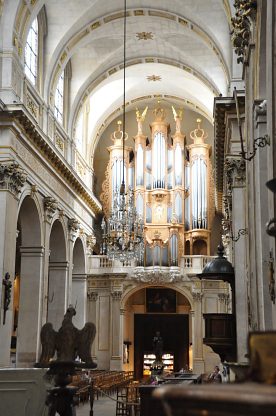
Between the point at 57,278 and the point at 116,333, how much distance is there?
16.9 feet

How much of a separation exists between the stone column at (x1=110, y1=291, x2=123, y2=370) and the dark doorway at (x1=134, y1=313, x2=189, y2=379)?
7.81 ft

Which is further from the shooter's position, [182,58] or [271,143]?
[182,58]

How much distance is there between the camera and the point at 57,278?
2298 cm

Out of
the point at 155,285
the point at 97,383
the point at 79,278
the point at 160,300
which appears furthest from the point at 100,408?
the point at 160,300

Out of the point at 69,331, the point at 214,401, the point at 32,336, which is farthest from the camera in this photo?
the point at 32,336

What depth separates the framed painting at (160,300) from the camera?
95.7ft

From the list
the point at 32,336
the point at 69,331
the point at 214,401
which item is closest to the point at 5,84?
the point at 32,336

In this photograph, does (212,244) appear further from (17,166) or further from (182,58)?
(17,166)

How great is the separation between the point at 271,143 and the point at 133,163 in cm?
2321

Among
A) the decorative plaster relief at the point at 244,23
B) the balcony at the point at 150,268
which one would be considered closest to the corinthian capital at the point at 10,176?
the decorative plaster relief at the point at 244,23

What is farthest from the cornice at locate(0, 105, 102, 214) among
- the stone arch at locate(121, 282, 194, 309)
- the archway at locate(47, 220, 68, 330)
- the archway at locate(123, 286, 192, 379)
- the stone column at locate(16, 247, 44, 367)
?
the archway at locate(123, 286, 192, 379)

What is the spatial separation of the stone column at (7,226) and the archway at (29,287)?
201 centimetres

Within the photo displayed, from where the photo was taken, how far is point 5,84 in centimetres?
1694

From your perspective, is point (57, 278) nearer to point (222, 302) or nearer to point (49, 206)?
point (49, 206)
